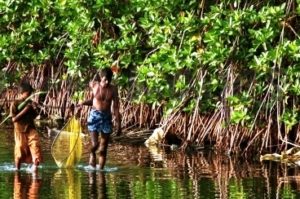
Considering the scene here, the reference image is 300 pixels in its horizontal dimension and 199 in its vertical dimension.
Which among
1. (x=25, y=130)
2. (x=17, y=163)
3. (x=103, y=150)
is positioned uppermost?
(x=25, y=130)

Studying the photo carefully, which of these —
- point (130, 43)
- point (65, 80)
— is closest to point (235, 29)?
point (130, 43)

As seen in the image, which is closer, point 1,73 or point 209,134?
point 209,134

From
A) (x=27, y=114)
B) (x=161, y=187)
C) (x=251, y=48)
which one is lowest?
(x=161, y=187)

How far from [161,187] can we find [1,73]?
1360 centimetres

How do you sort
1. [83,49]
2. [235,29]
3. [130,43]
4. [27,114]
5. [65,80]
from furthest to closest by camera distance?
[65,80]
[83,49]
[130,43]
[235,29]
[27,114]

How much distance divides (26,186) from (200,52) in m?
5.74

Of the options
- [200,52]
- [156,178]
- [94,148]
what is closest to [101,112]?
[94,148]

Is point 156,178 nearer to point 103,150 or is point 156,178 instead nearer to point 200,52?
point 103,150

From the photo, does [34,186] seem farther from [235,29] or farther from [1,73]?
[1,73]

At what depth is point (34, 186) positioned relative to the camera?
13.4 m

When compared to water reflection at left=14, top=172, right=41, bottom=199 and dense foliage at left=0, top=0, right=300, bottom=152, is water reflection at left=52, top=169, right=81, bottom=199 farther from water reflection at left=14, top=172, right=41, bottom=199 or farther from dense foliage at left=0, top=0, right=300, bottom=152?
dense foliage at left=0, top=0, right=300, bottom=152

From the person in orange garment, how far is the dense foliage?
373cm

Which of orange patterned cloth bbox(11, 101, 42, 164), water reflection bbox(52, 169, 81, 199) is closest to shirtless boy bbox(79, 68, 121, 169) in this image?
water reflection bbox(52, 169, 81, 199)

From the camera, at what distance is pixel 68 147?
15828 millimetres
